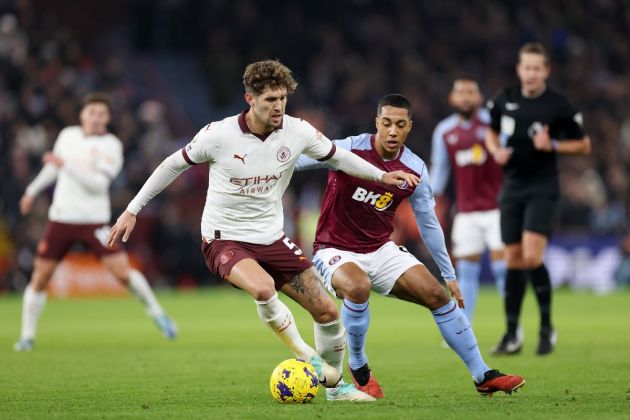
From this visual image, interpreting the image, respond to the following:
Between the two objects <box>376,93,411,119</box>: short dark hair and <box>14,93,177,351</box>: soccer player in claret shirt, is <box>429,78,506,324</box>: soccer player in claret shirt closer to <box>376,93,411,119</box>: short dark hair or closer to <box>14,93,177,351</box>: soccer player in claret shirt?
<box>14,93,177,351</box>: soccer player in claret shirt

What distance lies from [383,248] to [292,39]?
64.4 feet

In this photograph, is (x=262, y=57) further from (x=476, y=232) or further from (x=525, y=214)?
(x=525, y=214)

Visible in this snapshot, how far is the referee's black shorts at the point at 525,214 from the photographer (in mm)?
10703

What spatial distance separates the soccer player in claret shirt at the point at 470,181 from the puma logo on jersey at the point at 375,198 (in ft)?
14.1

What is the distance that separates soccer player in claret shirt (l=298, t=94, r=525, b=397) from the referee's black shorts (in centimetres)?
299

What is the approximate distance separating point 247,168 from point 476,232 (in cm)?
543

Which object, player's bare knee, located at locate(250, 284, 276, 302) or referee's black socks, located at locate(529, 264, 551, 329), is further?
referee's black socks, located at locate(529, 264, 551, 329)

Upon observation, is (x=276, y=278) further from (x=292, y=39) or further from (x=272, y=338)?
(x=292, y=39)

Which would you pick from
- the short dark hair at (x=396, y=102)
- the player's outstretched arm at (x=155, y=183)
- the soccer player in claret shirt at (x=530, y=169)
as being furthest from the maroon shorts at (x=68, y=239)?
the short dark hair at (x=396, y=102)

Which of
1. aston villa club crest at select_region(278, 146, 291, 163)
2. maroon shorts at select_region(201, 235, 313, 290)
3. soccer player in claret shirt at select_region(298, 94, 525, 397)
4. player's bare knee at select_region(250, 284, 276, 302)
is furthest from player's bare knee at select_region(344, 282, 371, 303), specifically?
aston villa club crest at select_region(278, 146, 291, 163)

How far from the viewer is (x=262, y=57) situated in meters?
26.3

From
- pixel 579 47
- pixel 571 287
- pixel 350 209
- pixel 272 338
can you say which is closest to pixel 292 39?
pixel 579 47

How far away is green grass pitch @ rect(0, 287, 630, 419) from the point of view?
22.7ft

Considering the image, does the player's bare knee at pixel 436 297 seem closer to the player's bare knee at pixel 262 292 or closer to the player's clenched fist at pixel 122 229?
the player's bare knee at pixel 262 292
